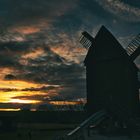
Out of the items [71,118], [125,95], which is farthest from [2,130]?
[125,95]

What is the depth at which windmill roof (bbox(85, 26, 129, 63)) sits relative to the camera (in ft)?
116

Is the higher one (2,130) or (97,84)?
(97,84)

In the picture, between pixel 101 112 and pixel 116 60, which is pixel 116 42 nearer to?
pixel 116 60

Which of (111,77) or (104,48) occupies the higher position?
(104,48)

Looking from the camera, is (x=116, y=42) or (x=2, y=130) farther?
(x=2, y=130)

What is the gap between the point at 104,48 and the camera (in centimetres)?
3609

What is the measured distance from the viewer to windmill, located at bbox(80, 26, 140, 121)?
3503 cm

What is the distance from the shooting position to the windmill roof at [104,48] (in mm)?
35219

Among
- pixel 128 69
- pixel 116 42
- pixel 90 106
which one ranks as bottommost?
pixel 90 106

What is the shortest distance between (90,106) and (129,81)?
4.63m

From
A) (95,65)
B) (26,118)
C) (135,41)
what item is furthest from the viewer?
(26,118)

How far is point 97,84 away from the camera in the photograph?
36531 millimetres

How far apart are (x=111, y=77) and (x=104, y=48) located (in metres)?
2.86

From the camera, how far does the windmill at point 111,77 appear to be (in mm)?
35031
